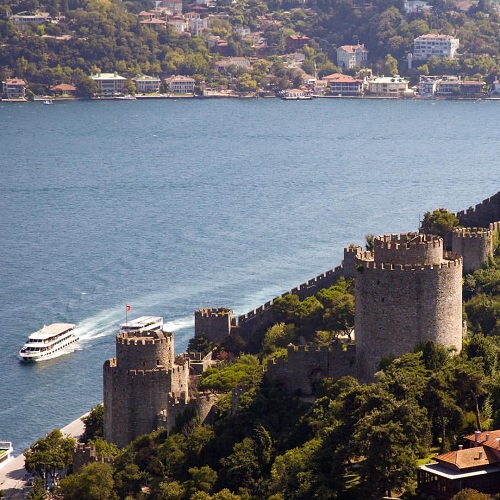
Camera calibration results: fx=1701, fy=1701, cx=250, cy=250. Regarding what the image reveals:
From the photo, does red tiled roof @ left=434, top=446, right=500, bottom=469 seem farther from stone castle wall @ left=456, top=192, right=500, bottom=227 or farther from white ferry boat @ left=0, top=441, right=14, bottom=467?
stone castle wall @ left=456, top=192, right=500, bottom=227

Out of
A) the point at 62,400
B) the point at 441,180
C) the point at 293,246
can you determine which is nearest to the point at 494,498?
the point at 62,400

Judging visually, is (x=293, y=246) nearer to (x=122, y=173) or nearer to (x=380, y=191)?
(x=380, y=191)

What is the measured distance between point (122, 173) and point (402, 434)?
357 ft

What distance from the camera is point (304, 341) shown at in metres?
60.7

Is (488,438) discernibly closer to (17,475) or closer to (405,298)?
(405,298)

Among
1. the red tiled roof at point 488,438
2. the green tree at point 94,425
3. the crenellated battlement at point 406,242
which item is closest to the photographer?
the red tiled roof at point 488,438

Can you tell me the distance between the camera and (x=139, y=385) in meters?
55.5

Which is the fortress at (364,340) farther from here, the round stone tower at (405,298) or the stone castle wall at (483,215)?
the stone castle wall at (483,215)

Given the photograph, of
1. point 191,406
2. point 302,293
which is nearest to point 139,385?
point 191,406

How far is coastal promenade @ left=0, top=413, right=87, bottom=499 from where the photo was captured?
5716cm

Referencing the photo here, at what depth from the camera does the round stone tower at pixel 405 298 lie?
46.3m

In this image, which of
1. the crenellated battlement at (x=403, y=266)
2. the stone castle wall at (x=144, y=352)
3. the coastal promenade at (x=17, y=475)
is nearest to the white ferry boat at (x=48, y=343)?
the coastal promenade at (x=17, y=475)

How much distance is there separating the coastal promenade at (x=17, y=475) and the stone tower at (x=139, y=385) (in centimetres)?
397

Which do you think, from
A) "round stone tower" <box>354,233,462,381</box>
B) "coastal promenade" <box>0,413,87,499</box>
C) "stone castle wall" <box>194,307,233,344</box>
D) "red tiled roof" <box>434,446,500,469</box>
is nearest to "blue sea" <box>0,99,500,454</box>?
"coastal promenade" <box>0,413,87,499</box>
